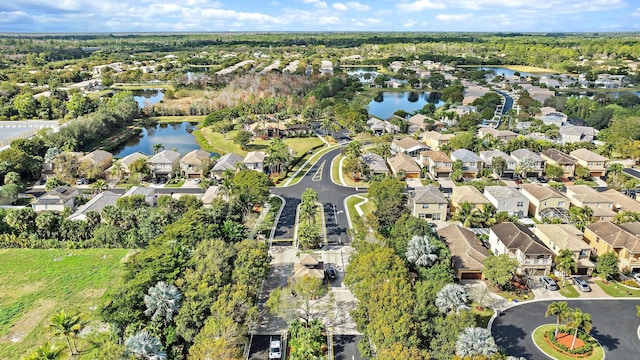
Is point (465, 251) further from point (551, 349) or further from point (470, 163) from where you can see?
point (470, 163)

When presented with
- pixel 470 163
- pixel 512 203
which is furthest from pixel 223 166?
pixel 512 203

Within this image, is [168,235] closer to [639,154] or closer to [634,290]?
[634,290]

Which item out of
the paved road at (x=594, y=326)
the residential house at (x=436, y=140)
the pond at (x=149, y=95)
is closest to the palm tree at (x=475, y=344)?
the paved road at (x=594, y=326)

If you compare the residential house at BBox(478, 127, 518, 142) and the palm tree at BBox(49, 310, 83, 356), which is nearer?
the palm tree at BBox(49, 310, 83, 356)

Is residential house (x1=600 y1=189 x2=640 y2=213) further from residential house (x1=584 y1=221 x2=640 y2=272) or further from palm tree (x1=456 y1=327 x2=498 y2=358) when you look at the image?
palm tree (x1=456 y1=327 x2=498 y2=358)

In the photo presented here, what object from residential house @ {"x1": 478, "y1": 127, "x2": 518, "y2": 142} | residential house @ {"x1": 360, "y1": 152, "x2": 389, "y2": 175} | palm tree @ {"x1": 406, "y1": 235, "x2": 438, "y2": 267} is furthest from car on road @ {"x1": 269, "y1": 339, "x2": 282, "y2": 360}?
residential house @ {"x1": 478, "y1": 127, "x2": 518, "y2": 142}

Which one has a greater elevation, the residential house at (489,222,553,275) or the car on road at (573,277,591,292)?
the residential house at (489,222,553,275)
